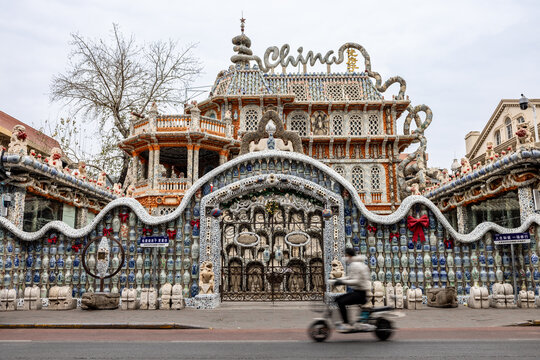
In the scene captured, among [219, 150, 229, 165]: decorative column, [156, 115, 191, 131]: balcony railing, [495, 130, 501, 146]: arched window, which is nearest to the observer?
[156, 115, 191, 131]: balcony railing

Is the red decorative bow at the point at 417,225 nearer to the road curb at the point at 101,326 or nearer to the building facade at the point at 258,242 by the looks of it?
the building facade at the point at 258,242

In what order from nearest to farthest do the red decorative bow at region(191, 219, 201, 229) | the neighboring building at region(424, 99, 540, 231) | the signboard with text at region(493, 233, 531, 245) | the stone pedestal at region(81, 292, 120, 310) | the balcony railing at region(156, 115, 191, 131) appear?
the signboard with text at region(493, 233, 531, 245), the stone pedestal at region(81, 292, 120, 310), the red decorative bow at region(191, 219, 201, 229), the neighboring building at region(424, 99, 540, 231), the balcony railing at region(156, 115, 191, 131)

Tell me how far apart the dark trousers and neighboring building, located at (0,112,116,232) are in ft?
28.6

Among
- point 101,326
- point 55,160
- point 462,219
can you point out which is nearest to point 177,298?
point 101,326

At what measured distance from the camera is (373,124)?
86.2 feet

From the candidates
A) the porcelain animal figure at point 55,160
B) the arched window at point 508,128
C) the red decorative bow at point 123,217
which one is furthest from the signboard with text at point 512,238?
the arched window at point 508,128

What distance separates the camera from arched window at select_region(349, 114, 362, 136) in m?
26.1

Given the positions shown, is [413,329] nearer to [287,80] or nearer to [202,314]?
[202,314]

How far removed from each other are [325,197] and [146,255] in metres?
5.05

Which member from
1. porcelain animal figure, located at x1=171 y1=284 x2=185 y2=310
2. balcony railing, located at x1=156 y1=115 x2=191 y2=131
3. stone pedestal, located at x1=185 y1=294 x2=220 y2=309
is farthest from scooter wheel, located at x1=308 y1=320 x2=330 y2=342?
balcony railing, located at x1=156 y1=115 x2=191 y2=131

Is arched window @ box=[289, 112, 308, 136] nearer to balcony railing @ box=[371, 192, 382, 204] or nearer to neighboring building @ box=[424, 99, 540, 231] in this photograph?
balcony railing @ box=[371, 192, 382, 204]

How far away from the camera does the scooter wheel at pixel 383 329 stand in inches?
251

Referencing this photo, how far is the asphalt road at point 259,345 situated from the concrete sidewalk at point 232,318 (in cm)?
61

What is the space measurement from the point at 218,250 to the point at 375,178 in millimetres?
16122
